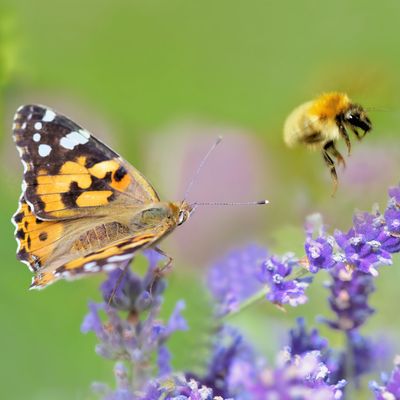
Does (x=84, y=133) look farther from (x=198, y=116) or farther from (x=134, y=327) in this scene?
(x=198, y=116)

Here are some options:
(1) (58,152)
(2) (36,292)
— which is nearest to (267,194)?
(2) (36,292)

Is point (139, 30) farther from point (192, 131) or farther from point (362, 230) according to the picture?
point (362, 230)

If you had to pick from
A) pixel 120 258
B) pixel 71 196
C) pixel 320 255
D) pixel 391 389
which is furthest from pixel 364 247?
pixel 71 196

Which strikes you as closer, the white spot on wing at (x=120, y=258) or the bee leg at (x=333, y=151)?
the white spot on wing at (x=120, y=258)

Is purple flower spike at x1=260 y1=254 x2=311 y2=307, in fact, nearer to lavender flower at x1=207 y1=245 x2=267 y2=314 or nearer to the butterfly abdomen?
lavender flower at x1=207 y1=245 x2=267 y2=314

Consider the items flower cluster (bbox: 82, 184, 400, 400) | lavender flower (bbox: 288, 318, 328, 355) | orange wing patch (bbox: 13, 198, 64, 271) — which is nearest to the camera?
flower cluster (bbox: 82, 184, 400, 400)

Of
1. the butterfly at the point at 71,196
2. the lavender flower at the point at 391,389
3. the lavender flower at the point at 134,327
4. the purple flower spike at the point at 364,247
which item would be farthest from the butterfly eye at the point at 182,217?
the lavender flower at the point at 391,389

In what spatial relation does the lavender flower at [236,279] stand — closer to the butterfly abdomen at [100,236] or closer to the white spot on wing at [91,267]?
the butterfly abdomen at [100,236]

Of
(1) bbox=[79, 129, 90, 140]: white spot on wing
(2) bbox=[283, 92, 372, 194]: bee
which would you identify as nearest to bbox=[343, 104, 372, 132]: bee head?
(2) bbox=[283, 92, 372, 194]: bee
